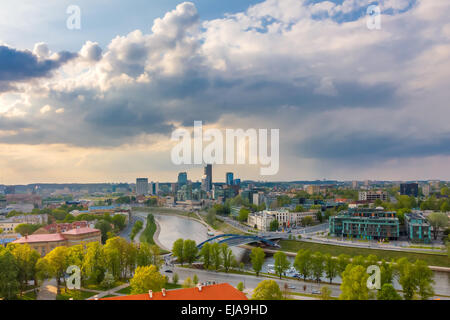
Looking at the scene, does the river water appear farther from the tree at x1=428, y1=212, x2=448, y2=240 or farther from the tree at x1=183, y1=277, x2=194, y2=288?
the tree at x1=428, y1=212, x2=448, y2=240

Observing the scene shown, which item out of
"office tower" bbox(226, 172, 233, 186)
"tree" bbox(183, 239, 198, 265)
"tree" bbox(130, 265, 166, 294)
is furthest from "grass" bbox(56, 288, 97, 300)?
"office tower" bbox(226, 172, 233, 186)

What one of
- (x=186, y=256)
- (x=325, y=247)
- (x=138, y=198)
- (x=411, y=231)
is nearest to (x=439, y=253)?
(x=411, y=231)

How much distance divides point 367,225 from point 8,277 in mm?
10790

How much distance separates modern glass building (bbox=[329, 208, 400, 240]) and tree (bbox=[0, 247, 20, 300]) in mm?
10198

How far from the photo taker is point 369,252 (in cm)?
943

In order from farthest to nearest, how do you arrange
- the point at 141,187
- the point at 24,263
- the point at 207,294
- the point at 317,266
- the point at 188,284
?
the point at 141,187 → the point at 317,266 → the point at 24,263 → the point at 188,284 → the point at 207,294

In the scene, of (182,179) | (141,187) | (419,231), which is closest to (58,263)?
(419,231)

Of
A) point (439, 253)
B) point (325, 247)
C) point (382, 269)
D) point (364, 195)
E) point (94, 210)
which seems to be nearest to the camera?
point (382, 269)

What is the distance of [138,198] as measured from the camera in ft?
83.3

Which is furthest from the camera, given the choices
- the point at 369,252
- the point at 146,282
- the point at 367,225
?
the point at 367,225

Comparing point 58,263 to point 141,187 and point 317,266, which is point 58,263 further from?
point 141,187

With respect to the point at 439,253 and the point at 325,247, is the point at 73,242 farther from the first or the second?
the point at 439,253
